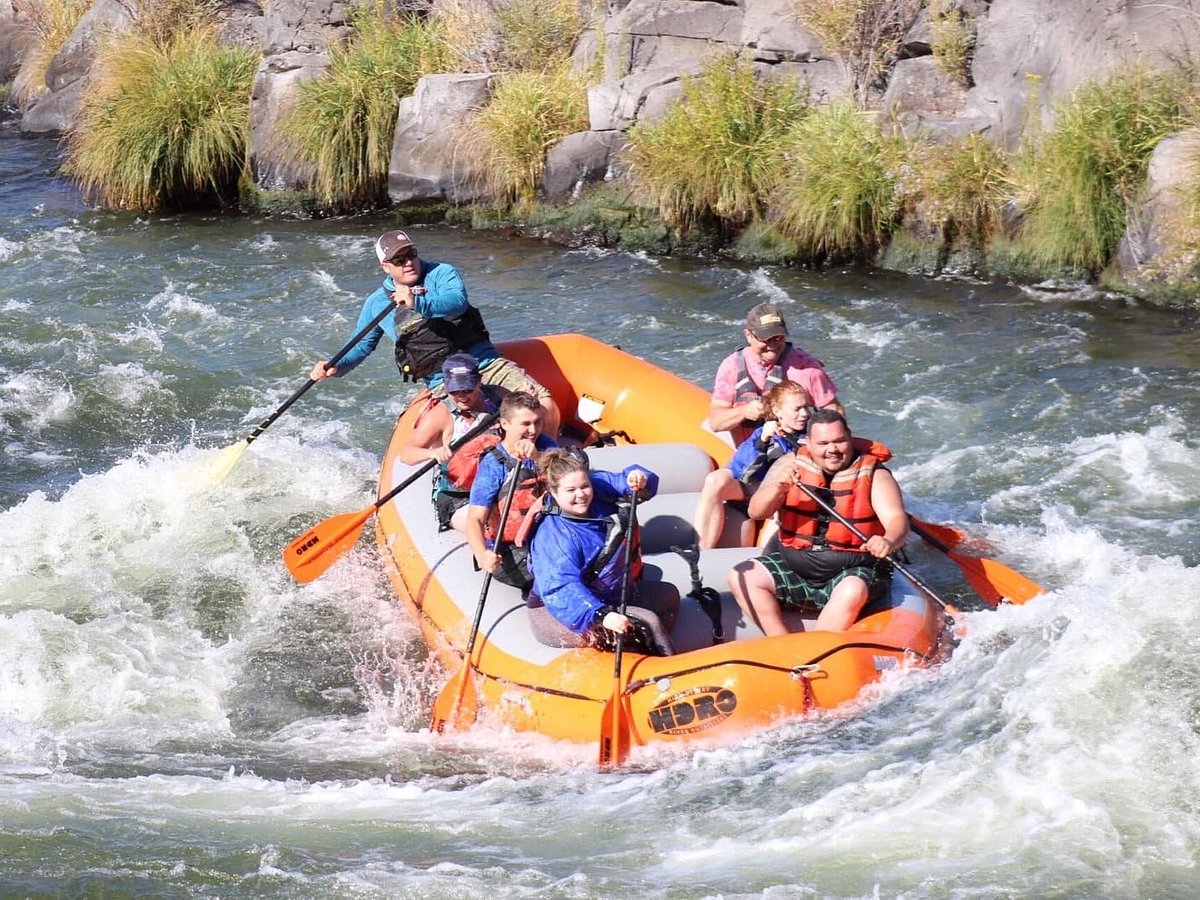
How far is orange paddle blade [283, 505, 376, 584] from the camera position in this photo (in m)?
7.41

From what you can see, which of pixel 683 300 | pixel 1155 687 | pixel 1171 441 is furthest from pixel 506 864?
pixel 683 300

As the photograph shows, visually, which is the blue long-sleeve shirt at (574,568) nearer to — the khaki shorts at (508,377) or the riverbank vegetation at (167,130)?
the khaki shorts at (508,377)

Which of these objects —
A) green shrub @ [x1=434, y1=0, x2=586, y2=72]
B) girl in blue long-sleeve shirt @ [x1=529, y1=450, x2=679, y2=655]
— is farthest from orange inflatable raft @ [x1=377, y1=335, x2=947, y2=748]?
green shrub @ [x1=434, y1=0, x2=586, y2=72]

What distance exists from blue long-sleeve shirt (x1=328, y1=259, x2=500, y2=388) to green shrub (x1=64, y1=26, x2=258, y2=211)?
720 centimetres

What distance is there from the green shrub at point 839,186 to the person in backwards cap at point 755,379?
15.8 ft

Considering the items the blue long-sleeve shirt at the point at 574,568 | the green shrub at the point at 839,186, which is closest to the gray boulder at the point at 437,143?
the green shrub at the point at 839,186

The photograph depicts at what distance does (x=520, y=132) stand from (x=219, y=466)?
18.6ft

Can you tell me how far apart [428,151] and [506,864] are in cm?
976

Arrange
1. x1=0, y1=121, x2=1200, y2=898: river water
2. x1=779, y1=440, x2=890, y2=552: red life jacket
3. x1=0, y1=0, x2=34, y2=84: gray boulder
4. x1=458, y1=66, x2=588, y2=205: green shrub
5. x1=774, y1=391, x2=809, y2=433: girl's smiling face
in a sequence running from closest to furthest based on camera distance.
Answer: x1=0, y1=121, x2=1200, y2=898: river water
x1=779, y1=440, x2=890, y2=552: red life jacket
x1=774, y1=391, x2=809, y2=433: girl's smiling face
x1=458, y1=66, x2=588, y2=205: green shrub
x1=0, y1=0, x2=34, y2=84: gray boulder

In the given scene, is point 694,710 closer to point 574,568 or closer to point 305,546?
point 574,568

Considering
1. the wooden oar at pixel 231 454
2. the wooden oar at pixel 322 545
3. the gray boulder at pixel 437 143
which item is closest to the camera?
the wooden oar at pixel 322 545

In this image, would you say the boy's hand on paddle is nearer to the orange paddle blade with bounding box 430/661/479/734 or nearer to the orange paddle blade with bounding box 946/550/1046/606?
the orange paddle blade with bounding box 430/661/479/734

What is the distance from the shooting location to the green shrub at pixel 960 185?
36.9 feet

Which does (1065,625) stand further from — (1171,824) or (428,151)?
(428,151)
